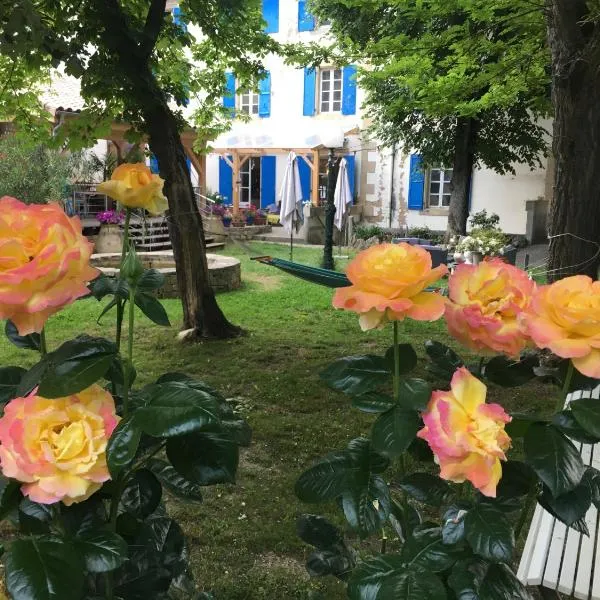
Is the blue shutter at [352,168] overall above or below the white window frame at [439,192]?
above

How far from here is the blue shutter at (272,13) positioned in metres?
15.4

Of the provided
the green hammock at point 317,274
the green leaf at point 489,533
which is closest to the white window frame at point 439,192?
the green hammock at point 317,274

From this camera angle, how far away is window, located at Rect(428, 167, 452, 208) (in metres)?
14.1

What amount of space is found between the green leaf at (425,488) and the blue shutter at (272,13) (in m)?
16.1

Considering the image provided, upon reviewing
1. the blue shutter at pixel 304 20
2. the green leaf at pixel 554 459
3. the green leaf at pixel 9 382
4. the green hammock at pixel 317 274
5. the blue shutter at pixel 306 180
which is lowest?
the green hammock at pixel 317 274

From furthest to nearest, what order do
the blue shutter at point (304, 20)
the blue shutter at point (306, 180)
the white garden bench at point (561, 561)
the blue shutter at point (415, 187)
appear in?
the blue shutter at point (306, 180)
the blue shutter at point (304, 20)
the blue shutter at point (415, 187)
the white garden bench at point (561, 561)

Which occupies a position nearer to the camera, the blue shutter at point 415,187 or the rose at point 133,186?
the rose at point 133,186

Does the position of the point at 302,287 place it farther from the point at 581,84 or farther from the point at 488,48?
the point at 581,84

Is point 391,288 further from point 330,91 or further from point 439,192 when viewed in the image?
point 330,91

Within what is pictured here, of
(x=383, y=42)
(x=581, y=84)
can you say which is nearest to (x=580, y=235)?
(x=581, y=84)

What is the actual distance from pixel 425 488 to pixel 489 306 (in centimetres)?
24

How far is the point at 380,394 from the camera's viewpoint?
0.76m

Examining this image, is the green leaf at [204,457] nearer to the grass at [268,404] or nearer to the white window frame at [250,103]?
the grass at [268,404]

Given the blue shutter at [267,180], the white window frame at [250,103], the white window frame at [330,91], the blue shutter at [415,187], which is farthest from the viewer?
the blue shutter at [267,180]
